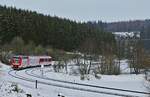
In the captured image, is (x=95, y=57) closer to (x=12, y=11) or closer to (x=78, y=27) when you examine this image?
(x=12, y=11)

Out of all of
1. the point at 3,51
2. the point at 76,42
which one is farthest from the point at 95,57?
the point at 76,42

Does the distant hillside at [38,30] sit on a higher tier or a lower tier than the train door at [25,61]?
higher

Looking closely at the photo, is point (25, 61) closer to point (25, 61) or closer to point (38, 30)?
point (25, 61)

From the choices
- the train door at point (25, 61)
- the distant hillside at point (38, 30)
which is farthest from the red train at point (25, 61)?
the distant hillside at point (38, 30)

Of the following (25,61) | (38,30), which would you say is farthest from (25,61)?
(38,30)

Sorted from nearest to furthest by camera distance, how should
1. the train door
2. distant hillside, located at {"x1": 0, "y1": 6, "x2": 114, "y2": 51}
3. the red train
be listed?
the red train
the train door
distant hillside, located at {"x1": 0, "y1": 6, "x2": 114, "y2": 51}

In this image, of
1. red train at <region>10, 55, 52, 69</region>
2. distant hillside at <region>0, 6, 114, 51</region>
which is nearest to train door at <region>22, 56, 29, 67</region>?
red train at <region>10, 55, 52, 69</region>

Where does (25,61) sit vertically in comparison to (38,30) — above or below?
below

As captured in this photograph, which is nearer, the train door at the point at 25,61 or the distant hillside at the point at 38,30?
the train door at the point at 25,61

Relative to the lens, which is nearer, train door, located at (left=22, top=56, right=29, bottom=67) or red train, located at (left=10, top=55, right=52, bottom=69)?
red train, located at (left=10, top=55, right=52, bottom=69)

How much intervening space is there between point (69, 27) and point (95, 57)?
212 feet

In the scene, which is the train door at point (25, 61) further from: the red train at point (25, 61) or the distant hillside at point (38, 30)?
the distant hillside at point (38, 30)

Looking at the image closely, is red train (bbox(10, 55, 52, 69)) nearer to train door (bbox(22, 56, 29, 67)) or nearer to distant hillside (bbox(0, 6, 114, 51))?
train door (bbox(22, 56, 29, 67))

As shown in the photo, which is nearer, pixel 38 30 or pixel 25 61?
pixel 25 61
